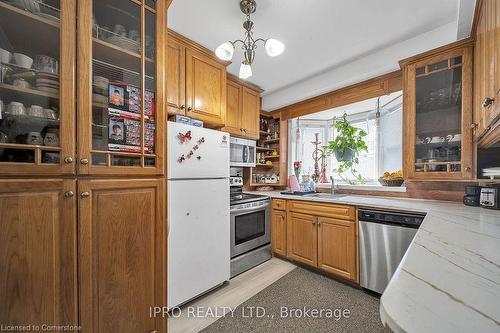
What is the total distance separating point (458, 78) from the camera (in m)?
1.75

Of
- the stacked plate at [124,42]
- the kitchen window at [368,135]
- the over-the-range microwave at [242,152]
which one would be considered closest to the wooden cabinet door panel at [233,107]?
the over-the-range microwave at [242,152]

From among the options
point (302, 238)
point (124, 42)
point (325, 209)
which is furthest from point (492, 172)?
point (124, 42)

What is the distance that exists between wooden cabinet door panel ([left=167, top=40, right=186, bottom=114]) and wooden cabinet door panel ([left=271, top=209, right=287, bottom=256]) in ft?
5.63

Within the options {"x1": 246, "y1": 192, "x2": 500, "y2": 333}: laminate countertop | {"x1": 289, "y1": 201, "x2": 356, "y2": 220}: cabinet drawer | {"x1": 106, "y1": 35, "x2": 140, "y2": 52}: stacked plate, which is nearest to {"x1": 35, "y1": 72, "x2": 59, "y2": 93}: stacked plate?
A: {"x1": 106, "y1": 35, "x2": 140, "y2": 52}: stacked plate

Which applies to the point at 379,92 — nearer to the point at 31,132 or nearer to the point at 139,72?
the point at 139,72

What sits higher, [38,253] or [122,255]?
[38,253]

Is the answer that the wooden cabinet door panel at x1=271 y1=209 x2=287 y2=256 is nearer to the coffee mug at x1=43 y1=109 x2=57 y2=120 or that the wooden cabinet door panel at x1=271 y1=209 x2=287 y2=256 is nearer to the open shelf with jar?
the open shelf with jar

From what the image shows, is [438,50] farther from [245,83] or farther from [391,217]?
[245,83]

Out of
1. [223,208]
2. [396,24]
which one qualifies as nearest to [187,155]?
[223,208]

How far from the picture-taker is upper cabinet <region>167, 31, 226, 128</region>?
1.94 m

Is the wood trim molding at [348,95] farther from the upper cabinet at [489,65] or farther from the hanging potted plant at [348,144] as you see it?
the upper cabinet at [489,65]

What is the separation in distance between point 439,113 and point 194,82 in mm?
2346

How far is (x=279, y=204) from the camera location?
2.71 meters

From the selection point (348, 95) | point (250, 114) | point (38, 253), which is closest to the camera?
point (38, 253)
